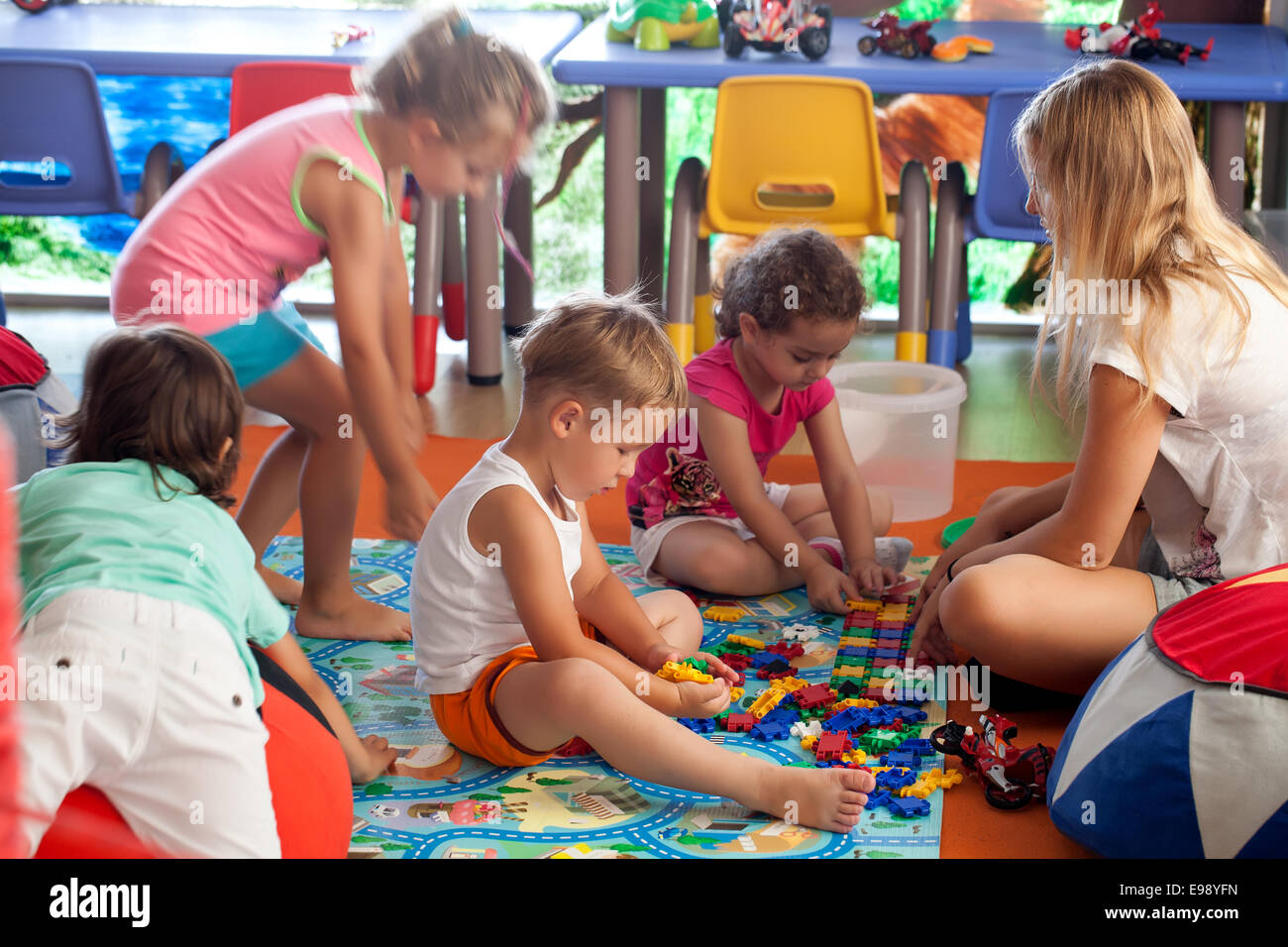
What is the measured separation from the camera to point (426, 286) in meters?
2.96

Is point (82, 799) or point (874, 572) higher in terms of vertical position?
point (82, 799)

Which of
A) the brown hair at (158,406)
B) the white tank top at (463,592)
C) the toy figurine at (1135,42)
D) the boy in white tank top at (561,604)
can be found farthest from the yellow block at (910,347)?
the brown hair at (158,406)

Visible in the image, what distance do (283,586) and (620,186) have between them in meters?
1.33

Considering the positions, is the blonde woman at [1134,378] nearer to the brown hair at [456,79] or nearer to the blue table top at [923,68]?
the brown hair at [456,79]

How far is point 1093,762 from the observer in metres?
1.27

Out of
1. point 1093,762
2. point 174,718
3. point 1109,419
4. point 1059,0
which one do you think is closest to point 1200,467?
point 1109,419

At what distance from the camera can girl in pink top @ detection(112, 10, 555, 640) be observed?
65.2 inches

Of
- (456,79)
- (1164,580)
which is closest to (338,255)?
(456,79)

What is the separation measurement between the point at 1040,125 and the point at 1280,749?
2.50 feet

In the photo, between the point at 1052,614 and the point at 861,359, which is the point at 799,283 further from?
the point at 861,359

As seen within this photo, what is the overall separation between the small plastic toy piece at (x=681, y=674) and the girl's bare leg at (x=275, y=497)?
0.64 metres

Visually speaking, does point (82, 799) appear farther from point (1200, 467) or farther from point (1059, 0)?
point (1059, 0)

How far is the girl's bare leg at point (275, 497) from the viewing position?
1.88 metres
